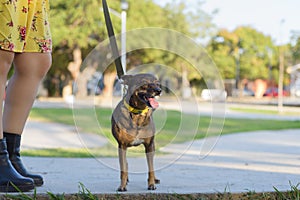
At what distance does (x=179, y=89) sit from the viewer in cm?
370

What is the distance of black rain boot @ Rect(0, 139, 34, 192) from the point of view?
323cm

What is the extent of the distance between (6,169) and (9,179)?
0.23 feet

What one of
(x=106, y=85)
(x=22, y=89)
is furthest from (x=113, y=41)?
(x=106, y=85)

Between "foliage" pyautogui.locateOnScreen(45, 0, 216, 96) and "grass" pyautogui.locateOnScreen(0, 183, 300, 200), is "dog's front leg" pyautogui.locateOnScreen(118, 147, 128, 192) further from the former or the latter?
"foliage" pyautogui.locateOnScreen(45, 0, 216, 96)

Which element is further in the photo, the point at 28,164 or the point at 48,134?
the point at 48,134

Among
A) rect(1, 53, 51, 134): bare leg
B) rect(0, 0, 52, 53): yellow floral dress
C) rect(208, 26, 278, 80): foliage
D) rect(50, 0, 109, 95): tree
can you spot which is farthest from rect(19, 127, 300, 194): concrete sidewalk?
rect(208, 26, 278, 80): foliage

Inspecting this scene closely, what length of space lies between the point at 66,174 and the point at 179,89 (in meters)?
1.28

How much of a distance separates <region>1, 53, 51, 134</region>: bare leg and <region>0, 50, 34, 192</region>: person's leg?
188 mm

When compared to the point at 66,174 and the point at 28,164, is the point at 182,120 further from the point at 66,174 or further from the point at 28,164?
the point at 28,164

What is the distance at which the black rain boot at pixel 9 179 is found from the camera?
127 inches

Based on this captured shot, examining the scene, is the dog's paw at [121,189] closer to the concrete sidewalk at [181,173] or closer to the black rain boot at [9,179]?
the concrete sidewalk at [181,173]

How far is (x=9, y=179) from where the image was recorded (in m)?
3.26

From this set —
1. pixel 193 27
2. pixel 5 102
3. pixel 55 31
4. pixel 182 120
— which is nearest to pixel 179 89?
pixel 182 120

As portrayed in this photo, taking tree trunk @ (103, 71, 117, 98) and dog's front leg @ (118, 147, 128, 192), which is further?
tree trunk @ (103, 71, 117, 98)
